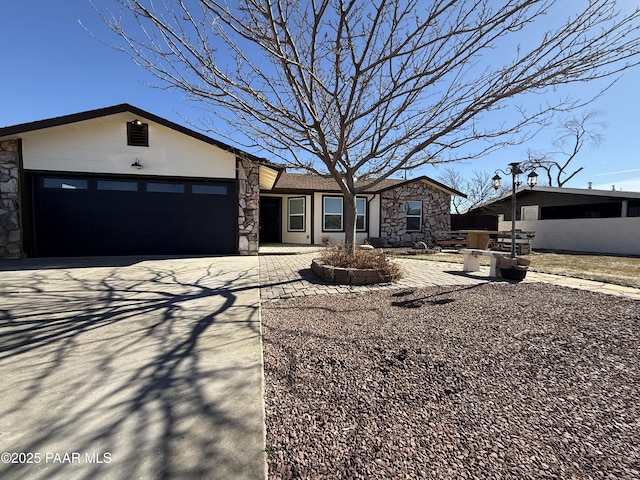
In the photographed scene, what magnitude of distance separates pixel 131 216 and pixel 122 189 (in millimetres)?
809

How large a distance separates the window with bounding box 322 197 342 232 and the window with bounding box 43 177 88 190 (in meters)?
8.80

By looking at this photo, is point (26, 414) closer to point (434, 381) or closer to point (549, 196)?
point (434, 381)

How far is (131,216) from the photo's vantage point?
28.6 feet

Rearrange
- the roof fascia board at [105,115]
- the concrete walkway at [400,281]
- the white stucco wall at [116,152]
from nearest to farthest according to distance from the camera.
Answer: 1. the concrete walkway at [400,281]
2. the roof fascia board at [105,115]
3. the white stucco wall at [116,152]

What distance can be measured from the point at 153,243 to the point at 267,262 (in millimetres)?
3683

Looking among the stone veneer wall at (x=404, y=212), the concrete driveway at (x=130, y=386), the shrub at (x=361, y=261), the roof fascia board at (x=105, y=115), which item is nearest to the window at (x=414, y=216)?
the stone veneer wall at (x=404, y=212)

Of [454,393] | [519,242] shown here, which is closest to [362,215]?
[519,242]

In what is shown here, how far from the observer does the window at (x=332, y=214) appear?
1389 centimetres

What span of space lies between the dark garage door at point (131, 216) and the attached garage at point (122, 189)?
25mm

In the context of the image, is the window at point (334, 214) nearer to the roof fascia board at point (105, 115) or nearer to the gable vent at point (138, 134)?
the roof fascia board at point (105, 115)

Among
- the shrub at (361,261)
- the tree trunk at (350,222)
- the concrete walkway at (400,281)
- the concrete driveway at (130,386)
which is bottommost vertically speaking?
the concrete driveway at (130,386)

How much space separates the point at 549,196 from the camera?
16.6 meters

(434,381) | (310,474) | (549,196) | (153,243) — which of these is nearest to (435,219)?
(549,196)

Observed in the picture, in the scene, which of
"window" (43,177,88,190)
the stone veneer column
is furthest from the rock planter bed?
the stone veneer column
